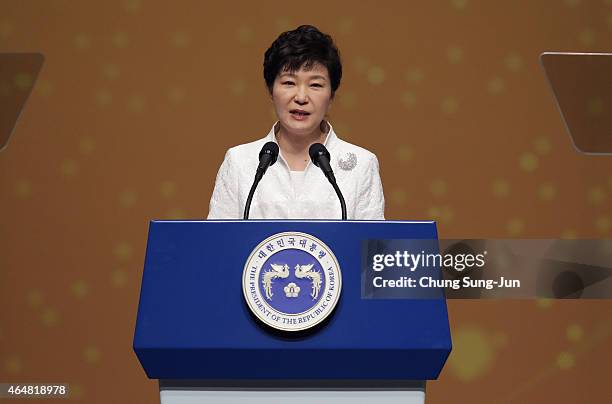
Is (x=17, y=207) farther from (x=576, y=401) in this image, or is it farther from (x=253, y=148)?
(x=576, y=401)

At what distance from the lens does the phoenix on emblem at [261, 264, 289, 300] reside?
129cm

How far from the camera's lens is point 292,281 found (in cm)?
130

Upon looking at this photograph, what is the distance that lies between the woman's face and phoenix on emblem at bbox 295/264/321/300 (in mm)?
604

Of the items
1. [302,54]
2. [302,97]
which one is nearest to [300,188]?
[302,97]

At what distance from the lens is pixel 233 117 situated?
284 cm

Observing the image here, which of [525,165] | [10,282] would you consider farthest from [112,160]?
[525,165]

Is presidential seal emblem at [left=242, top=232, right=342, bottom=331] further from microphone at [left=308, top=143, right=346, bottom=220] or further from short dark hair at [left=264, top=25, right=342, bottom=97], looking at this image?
short dark hair at [left=264, top=25, right=342, bottom=97]

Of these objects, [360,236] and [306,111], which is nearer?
[360,236]

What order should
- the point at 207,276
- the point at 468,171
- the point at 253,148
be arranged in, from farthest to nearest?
the point at 468,171 → the point at 253,148 → the point at 207,276

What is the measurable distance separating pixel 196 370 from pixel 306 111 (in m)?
0.74

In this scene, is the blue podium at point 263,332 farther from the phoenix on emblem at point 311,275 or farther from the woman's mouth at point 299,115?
the woman's mouth at point 299,115

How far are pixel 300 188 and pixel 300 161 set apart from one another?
94mm

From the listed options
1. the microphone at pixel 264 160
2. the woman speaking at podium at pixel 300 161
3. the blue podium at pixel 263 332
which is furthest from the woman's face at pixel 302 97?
the blue podium at pixel 263 332

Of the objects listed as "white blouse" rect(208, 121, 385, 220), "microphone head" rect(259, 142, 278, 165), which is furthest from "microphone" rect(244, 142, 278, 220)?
"white blouse" rect(208, 121, 385, 220)
